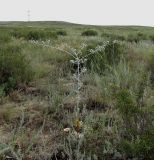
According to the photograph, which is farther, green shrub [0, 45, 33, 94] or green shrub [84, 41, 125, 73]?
green shrub [84, 41, 125, 73]

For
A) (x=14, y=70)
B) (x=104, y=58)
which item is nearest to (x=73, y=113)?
(x=14, y=70)

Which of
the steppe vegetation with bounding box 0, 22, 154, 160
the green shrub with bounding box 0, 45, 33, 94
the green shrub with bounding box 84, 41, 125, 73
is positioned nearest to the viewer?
the steppe vegetation with bounding box 0, 22, 154, 160

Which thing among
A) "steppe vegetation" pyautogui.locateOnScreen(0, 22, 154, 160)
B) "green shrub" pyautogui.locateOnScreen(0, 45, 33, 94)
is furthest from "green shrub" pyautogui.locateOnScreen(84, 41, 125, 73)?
"green shrub" pyautogui.locateOnScreen(0, 45, 33, 94)

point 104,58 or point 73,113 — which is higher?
point 104,58

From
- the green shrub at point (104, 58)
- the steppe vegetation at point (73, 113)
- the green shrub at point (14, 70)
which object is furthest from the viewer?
the green shrub at point (104, 58)

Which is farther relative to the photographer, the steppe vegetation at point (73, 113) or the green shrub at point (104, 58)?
the green shrub at point (104, 58)

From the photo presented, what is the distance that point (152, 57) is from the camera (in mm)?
7008

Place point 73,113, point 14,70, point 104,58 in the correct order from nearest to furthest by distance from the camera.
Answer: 1. point 73,113
2. point 14,70
3. point 104,58

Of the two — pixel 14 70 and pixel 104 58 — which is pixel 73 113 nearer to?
pixel 14 70

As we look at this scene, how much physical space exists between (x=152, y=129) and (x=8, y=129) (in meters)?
1.59

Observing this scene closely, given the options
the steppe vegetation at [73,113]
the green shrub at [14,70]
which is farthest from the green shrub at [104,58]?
the green shrub at [14,70]

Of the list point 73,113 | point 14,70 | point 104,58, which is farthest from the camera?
point 104,58

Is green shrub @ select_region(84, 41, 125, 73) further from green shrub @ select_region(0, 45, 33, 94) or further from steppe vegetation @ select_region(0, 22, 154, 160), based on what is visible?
green shrub @ select_region(0, 45, 33, 94)

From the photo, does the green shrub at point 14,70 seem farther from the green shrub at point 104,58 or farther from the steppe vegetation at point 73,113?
the green shrub at point 104,58
